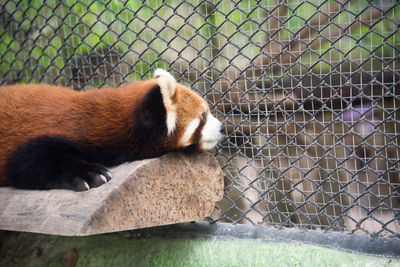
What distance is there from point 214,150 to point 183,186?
1.58 feet

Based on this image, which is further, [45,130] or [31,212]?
[45,130]

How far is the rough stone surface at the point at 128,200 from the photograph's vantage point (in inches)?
57.8

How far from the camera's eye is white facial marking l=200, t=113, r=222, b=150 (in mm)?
2148

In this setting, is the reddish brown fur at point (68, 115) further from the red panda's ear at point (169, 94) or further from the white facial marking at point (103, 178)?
the white facial marking at point (103, 178)

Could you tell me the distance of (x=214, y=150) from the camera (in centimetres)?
236

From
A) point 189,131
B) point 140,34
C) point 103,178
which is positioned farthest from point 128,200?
point 140,34

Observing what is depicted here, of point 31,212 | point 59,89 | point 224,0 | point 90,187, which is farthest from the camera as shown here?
point 224,0

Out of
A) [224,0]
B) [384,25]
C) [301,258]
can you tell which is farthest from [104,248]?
[384,25]

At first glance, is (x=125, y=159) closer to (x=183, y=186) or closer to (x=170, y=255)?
(x=183, y=186)

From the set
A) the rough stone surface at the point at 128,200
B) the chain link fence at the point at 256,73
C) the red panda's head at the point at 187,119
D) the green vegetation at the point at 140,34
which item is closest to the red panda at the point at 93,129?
the red panda's head at the point at 187,119

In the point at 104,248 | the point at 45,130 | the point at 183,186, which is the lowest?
the point at 104,248

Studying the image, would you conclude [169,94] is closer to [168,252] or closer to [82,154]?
[82,154]

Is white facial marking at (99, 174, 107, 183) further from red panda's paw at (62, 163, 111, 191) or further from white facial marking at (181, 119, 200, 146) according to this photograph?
white facial marking at (181, 119, 200, 146)

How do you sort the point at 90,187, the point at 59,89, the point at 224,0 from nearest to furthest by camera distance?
the point at 90,187 < the point at 59,89 < the point at 224,0
